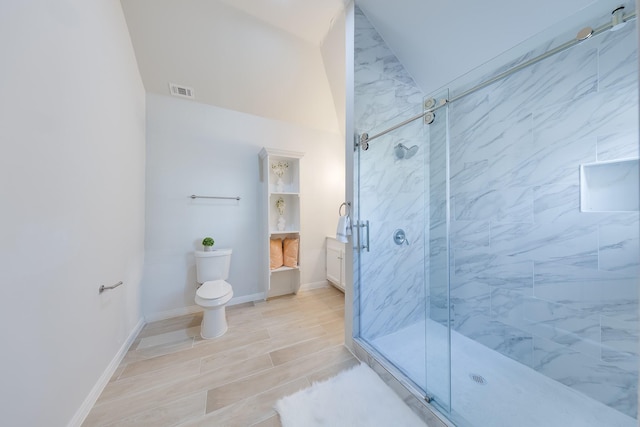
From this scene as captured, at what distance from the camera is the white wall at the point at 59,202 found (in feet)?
2.72

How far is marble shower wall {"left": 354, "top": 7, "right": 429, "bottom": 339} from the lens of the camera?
1788mm

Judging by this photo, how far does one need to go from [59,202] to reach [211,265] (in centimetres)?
137

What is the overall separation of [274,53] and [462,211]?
2481mm

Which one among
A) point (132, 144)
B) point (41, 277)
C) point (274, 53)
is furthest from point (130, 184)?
point (274, 53)

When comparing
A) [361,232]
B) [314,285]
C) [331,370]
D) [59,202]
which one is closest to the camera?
[59,202]

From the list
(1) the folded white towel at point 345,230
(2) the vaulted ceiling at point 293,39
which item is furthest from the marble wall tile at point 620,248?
(1) the folded white towel at point 345,230

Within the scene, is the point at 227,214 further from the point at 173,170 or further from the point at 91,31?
the point at 91,31

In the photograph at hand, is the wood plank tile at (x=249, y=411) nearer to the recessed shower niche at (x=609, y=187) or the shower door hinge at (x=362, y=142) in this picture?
the shower door hinge at (x=362, y=142)

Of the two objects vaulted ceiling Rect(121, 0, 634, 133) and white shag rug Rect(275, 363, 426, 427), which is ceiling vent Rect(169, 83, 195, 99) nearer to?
vaulted ceiling Rect(121, 0, 634, 133)

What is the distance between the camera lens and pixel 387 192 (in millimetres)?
1874

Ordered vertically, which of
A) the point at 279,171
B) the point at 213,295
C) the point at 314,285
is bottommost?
the point at 314,285

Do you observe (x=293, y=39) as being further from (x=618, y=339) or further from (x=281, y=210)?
(x=618, y=339)

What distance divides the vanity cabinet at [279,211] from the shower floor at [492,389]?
1.45 metres

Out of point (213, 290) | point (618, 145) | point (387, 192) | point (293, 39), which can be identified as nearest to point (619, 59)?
point (618, 145)
